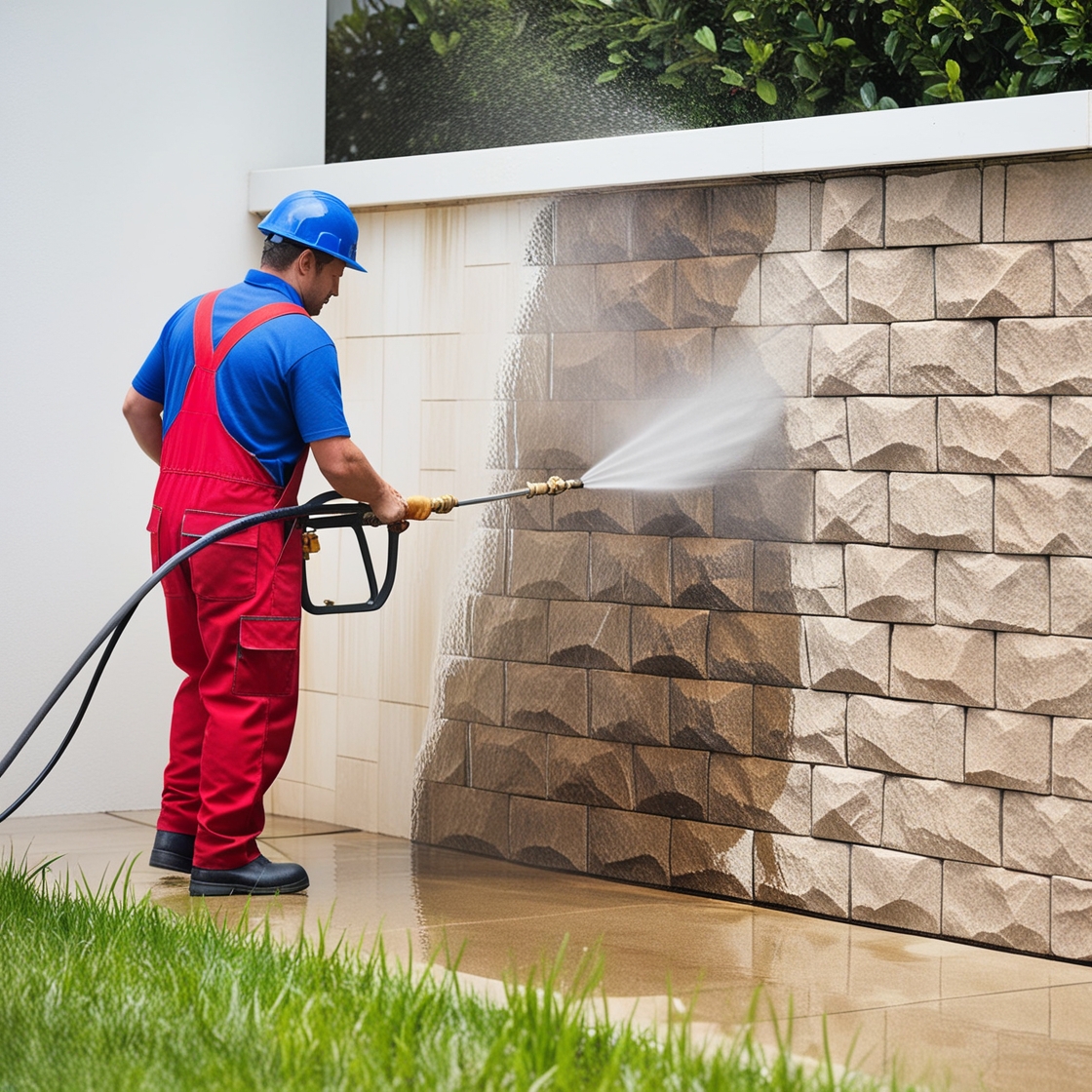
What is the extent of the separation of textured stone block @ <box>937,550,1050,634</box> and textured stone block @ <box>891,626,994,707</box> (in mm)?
38

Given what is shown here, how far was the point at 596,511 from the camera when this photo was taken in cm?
443

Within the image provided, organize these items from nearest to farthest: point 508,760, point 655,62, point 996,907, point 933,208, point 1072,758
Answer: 1. point 1072,758
2. point 996,907
3. point 933,208
4. point 508,760
5. point 655,62

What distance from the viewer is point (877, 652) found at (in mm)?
3879

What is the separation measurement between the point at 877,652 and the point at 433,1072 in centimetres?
192

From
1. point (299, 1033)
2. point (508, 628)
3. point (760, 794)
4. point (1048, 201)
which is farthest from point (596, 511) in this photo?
point (299, 1033)

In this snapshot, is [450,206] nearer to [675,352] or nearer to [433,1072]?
[675,352]

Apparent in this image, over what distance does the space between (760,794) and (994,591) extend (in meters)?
0.86

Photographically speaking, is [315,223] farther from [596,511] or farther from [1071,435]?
[1071,435]

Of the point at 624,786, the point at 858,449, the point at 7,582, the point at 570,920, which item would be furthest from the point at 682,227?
the point at 7,582

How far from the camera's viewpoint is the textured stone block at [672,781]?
4215 millimetres

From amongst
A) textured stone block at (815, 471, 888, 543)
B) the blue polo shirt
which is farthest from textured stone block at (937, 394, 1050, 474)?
the blue polo shirt

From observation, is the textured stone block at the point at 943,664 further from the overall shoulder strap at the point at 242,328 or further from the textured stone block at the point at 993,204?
the overall shoulder strap at the point at 242,328

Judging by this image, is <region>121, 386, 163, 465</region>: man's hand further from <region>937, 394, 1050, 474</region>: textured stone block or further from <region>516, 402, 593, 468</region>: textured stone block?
<region>937, 394, 1050, 474</region>: textured stone block

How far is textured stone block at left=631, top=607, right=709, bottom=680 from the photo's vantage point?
166 inches
